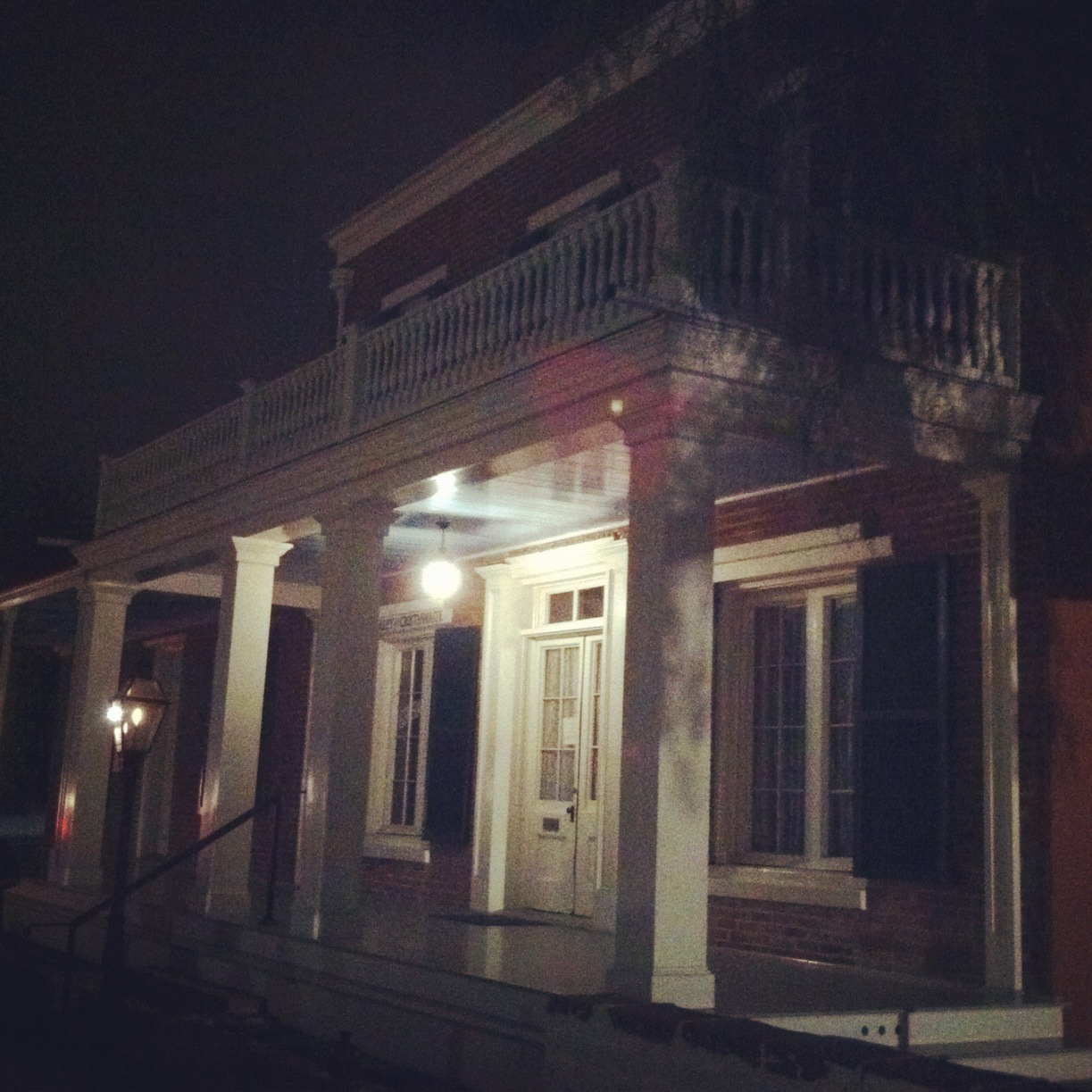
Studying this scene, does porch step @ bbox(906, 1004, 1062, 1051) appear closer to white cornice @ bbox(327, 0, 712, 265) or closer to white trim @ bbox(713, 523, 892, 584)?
white trim @ bbox(713, 523, 892, 584)

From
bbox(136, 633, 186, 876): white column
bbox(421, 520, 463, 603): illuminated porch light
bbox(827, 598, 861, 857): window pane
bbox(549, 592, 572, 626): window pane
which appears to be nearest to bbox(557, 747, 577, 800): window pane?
bbox(549, 592, 572, 626): window pane

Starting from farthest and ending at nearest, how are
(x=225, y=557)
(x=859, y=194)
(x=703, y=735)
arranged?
(x=225, y=557) < (x=859, y=194) < (x=703, y=735)

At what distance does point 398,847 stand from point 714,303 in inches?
325

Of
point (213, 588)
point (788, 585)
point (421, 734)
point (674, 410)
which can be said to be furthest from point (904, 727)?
point (213, 588)

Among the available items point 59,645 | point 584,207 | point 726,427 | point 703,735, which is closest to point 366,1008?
point 703,735

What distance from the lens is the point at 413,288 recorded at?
14922mm

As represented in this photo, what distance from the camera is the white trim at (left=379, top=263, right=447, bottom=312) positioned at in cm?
1454

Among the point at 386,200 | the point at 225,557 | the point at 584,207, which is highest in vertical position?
the point at 386,200

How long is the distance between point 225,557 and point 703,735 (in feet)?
21.1

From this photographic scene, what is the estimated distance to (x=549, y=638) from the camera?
12.8 metres

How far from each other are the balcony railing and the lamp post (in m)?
2.38

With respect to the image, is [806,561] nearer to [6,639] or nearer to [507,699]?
[507,699]

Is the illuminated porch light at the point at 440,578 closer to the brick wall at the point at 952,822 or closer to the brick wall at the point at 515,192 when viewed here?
the brick wall at the point at 952,822

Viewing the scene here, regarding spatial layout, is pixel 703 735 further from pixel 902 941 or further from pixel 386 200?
pixel 386 200
